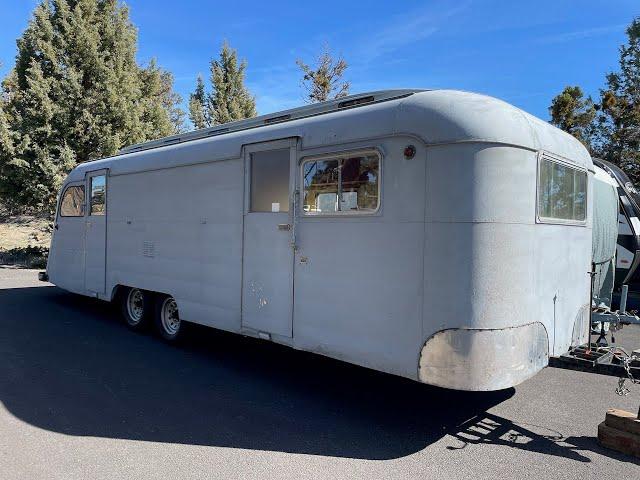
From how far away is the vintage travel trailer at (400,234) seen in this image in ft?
12.5

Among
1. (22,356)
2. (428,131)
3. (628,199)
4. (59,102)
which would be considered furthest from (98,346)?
(59,102)

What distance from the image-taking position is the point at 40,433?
13.5 feet

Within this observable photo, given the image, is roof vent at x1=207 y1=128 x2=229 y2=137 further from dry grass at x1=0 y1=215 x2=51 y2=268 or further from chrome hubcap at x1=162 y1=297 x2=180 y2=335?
dry grass at x1=0 y1=215 x2=51 y2=268

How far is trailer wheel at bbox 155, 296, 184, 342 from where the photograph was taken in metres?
7.12

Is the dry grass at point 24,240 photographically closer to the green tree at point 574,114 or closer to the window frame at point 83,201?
the window frame at point 83,201

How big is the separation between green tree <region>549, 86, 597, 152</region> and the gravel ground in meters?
Result: 16.0

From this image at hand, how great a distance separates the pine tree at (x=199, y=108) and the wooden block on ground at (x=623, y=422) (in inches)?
845

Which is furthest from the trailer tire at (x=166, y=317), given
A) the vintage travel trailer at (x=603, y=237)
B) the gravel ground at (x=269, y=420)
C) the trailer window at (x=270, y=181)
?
the vintage travel trailer at (x=603, y=237)

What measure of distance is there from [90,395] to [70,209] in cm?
530

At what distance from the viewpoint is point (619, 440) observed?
393 cm

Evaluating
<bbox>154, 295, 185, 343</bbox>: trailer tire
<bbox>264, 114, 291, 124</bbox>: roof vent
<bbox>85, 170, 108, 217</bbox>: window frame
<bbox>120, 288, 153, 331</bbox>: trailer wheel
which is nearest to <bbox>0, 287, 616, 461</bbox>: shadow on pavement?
<bbox>154, 295, 185, 343</bbox>: trailer tire

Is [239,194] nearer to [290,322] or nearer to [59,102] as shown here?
[290,322]

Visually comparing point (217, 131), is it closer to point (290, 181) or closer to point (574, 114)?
point (290, 181)

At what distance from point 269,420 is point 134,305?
432cm
